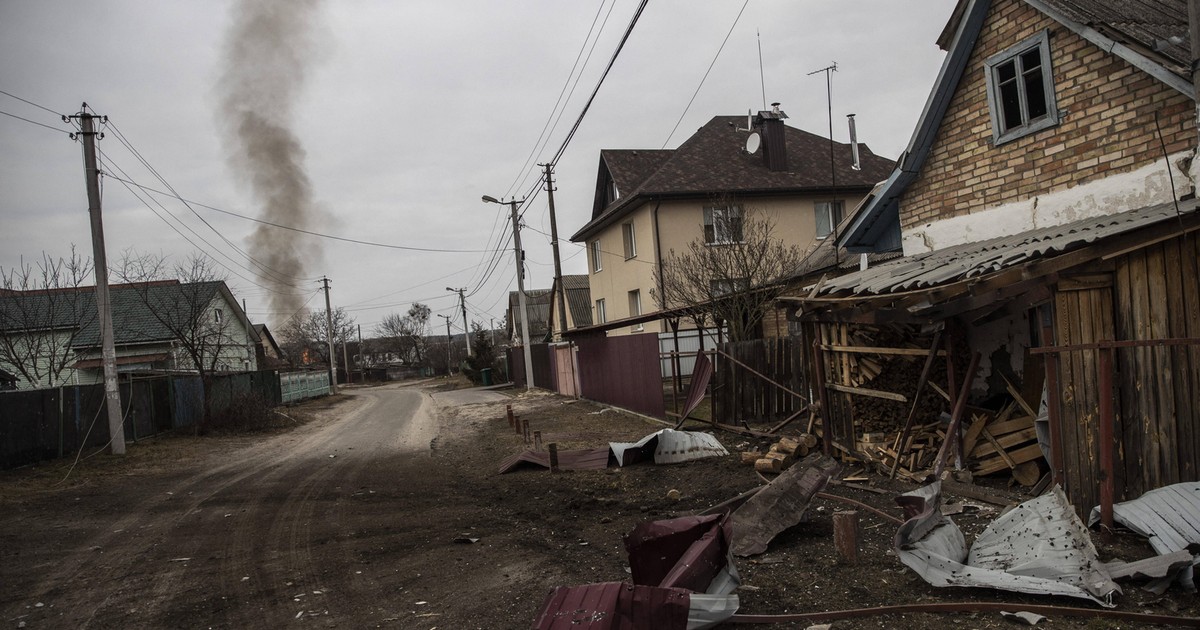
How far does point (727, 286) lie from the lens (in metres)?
17.5

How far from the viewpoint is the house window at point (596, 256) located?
30.7 meters

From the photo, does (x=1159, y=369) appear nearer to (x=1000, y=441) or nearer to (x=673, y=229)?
(x=1000, y=441)

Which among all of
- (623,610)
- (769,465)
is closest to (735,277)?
(769,465)

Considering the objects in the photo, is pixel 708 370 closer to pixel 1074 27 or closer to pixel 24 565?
pixel 1074 27

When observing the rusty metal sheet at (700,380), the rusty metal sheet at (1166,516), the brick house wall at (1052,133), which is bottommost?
the rusty metal sheet at (1166,516)

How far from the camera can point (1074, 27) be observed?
7793mm

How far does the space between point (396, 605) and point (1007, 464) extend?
5.75 meters

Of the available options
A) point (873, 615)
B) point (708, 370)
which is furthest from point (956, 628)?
point (708, 370)

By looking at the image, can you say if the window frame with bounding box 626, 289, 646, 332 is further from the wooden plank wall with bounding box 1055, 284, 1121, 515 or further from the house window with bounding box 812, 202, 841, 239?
the wooden plank wall with bounding box 1055, 284, 1121, 515

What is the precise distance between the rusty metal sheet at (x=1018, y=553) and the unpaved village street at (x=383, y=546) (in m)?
0.11

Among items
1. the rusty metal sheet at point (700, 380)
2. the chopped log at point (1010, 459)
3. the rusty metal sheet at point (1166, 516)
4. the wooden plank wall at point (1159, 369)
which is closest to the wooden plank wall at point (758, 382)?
the rusty metal sheet at point (700, 380)

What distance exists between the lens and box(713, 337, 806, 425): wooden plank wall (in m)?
12.7

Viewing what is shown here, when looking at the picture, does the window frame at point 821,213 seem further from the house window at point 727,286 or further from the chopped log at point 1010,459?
the chopped log at point 1010,459

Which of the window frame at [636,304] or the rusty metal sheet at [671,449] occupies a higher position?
the window frame at [636,304]
